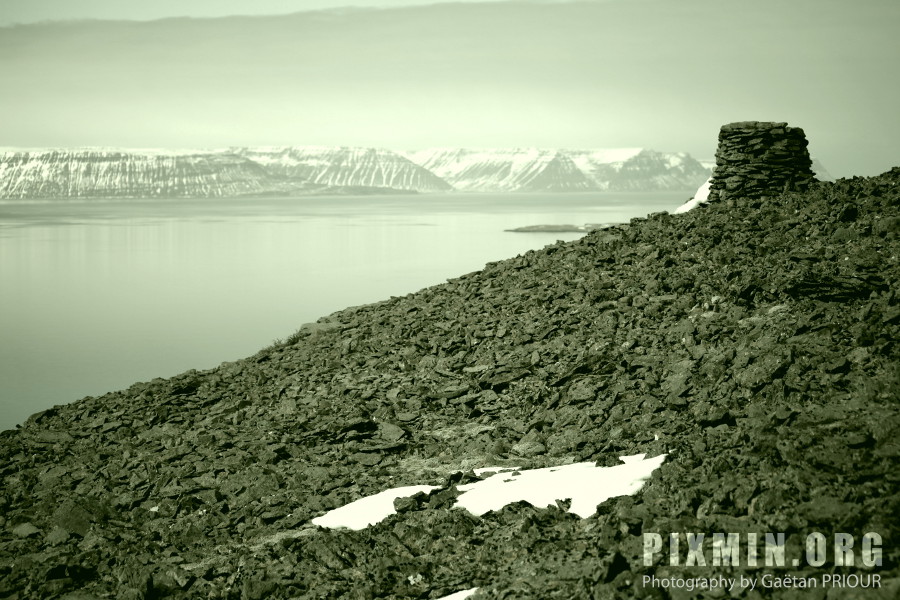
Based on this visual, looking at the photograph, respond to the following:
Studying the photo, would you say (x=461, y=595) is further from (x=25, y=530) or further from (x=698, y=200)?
(x=698, y=200)

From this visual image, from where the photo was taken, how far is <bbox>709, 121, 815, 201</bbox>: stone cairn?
21.2 m

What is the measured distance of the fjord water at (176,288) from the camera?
38.3 metres

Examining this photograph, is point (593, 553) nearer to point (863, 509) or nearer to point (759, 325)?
point (863, 509)

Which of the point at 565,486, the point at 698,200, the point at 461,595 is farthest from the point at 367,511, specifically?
the point at 698,200

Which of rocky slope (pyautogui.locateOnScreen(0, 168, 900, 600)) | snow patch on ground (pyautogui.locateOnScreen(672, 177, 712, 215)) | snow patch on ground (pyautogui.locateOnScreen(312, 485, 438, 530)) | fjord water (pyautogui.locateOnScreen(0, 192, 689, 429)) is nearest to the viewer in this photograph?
rocky slope (pyautogui.locateOnScreen(0, 168, 900, 600))

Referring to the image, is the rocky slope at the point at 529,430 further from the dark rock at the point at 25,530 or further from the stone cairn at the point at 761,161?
the stone cairn at the point at 761,161

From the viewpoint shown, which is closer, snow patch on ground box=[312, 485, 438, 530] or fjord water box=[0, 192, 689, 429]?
snow patch on ground box=[312, 485, 438, 530]

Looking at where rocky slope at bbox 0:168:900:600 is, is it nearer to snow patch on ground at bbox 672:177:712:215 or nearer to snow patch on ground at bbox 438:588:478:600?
snow patch on ground at bbox 438:588:478:600

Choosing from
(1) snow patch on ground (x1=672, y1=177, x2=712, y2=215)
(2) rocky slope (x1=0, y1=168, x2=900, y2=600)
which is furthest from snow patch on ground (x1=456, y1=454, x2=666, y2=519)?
(1) snow patch on ground (x1=672, y1=177, x2=712, y2=215)

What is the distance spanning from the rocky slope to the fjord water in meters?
14.1

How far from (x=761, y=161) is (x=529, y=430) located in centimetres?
1045

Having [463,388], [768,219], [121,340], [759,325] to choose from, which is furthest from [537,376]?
[121,340]

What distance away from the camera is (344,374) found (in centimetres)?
1902

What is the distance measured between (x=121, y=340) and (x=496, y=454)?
3487 cm
